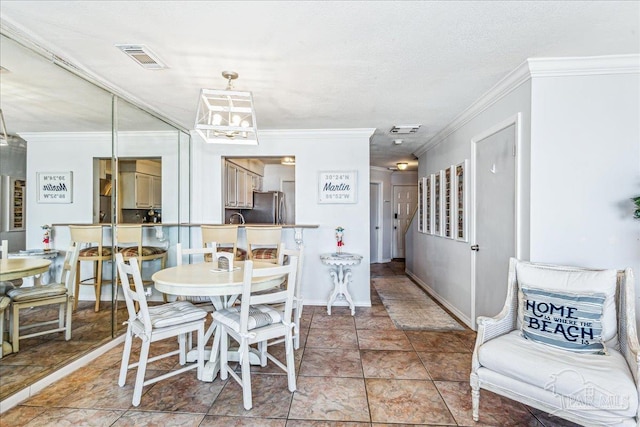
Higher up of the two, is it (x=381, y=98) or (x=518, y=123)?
(x=381, y=98)

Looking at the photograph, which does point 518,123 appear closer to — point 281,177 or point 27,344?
point 27,344

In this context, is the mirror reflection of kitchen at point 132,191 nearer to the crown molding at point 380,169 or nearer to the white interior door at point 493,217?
the white interior door at point 493,217

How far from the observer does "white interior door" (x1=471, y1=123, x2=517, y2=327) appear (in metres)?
2.73

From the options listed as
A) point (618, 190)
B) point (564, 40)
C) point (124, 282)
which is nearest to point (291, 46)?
point (564, 40)

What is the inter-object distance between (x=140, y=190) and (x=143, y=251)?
76cm

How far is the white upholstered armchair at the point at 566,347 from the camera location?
1522mm

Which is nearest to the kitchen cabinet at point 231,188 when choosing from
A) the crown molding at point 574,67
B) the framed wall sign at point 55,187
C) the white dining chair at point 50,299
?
the framed wall sign at point 55,187

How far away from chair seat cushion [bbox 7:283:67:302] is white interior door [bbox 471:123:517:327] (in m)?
3.80

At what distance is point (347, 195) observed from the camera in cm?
429

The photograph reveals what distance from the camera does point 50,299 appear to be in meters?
2.51

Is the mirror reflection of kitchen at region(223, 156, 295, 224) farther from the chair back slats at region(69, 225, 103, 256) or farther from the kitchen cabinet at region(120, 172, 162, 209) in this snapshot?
the chair back slats at region(69, 225, 103, 256)

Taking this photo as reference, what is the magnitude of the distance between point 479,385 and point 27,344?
10.5 feet

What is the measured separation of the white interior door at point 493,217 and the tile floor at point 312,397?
603 mm

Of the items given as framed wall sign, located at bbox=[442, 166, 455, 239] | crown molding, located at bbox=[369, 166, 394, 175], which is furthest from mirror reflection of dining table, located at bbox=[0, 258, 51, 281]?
crown molding, located at bbox=[369, 166, 394, 175]
